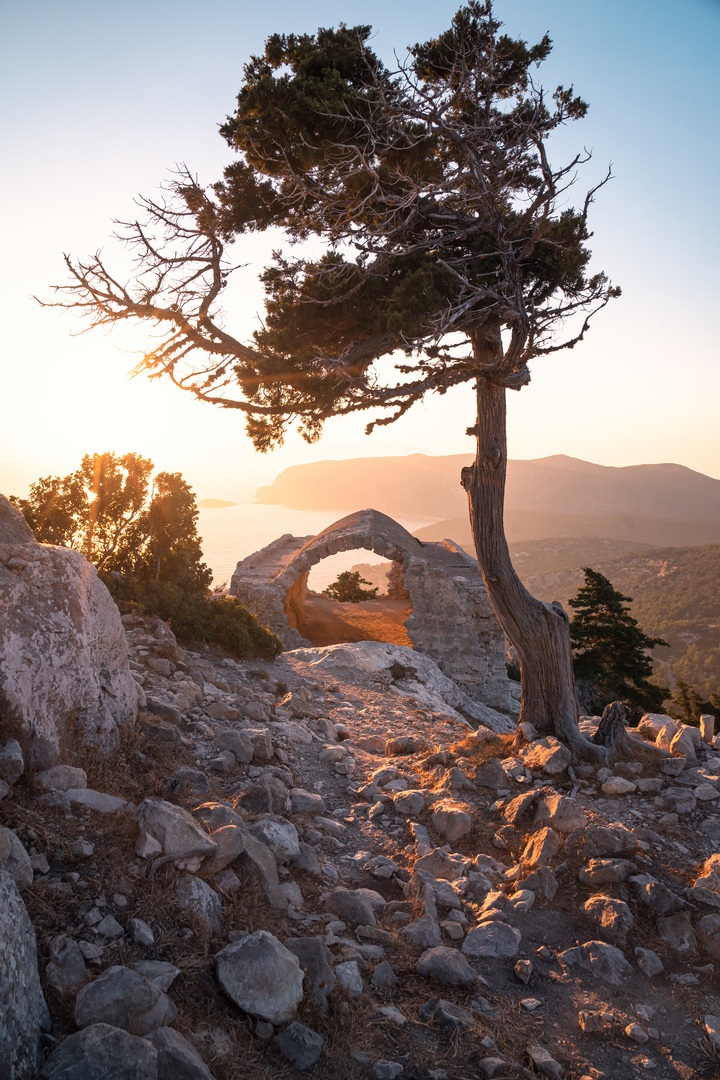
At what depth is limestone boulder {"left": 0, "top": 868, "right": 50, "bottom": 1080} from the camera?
1843 millimetres

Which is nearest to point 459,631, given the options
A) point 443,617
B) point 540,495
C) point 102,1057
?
point 443,617

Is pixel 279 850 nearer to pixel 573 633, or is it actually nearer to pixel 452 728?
pixel 452 728

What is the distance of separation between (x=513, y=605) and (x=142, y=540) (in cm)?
619

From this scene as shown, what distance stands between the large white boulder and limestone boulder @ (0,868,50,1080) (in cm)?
130

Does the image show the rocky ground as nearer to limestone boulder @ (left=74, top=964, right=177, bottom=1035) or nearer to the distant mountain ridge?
limestone boulder @ (left=74, top=964, right=177, bottom=1035)

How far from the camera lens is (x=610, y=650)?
1759 cm

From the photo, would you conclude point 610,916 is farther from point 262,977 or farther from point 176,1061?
point 176,1061

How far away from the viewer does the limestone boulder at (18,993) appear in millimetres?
1843

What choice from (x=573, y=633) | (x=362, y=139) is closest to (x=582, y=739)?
(x=362, y=139)

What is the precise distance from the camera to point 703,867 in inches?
159

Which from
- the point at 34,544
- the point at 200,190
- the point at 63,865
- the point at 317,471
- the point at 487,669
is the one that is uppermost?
the point at 317,471

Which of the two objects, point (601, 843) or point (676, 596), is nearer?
point (601, 843)

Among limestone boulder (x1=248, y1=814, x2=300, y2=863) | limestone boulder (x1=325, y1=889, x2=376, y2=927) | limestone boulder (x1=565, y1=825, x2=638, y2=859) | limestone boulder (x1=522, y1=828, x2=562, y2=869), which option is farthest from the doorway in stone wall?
limestone boulder (x1=325, y1=889, x2=376, y2=927)

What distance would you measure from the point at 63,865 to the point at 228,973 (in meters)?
0.95
